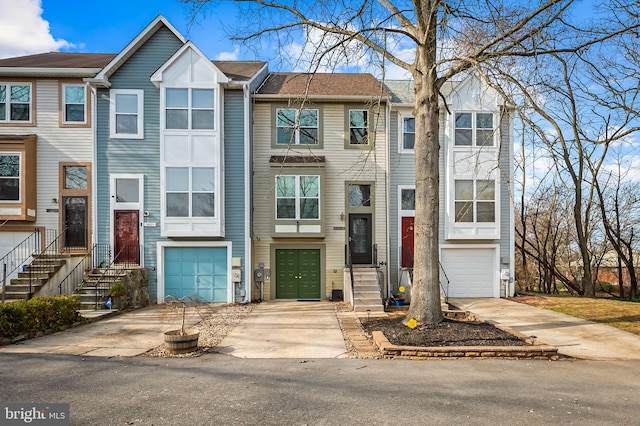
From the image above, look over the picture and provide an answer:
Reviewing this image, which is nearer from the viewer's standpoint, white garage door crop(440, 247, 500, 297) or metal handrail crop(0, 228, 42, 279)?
metal handrail crop(0, 228, 42, 279)

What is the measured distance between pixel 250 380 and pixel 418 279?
4.56m

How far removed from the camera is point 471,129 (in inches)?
615

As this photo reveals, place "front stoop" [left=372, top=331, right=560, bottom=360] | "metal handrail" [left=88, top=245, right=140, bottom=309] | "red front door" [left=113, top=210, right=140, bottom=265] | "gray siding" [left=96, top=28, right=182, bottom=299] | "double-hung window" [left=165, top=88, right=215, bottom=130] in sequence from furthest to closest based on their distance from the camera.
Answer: "red front door" [left=113, top=210, right=140, bottom=265]
"gray siding" [left=96, top=28, right=182, bottom=299]
"double-hung window" [left=165, top=88, right=215, bottom=130]
"metal handrail" [left=88, top=245, right=140, bottom=309]
"front stoop" [left=372, top=331, right=560, bottom=360]

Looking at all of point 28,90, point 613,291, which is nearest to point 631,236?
point 613,291

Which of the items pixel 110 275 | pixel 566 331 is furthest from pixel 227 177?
pixel 566 331

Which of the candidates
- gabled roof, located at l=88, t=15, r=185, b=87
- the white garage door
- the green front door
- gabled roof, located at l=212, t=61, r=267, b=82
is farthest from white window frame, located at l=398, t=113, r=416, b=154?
gabled roof, located at l=88, t=15, r=185, b=87

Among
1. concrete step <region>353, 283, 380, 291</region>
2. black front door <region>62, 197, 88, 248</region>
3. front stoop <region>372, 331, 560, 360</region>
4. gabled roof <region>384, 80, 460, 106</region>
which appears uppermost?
gabled roof <region>384, 80, 460, 106</region>

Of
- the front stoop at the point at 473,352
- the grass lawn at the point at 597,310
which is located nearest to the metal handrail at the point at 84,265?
the front stoop at the point at 473,352

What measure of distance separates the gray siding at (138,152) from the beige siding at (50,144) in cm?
98

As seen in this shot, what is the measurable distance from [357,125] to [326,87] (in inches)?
81.3

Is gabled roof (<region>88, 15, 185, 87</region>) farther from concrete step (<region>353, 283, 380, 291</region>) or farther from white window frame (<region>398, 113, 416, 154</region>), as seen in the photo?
concrete step (<region>353, 283, 380, 291</region>)

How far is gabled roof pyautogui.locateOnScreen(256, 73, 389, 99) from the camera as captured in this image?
15.5 metres

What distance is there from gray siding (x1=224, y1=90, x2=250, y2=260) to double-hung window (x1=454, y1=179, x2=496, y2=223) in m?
7.78

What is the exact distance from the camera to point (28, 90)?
14781 mm
